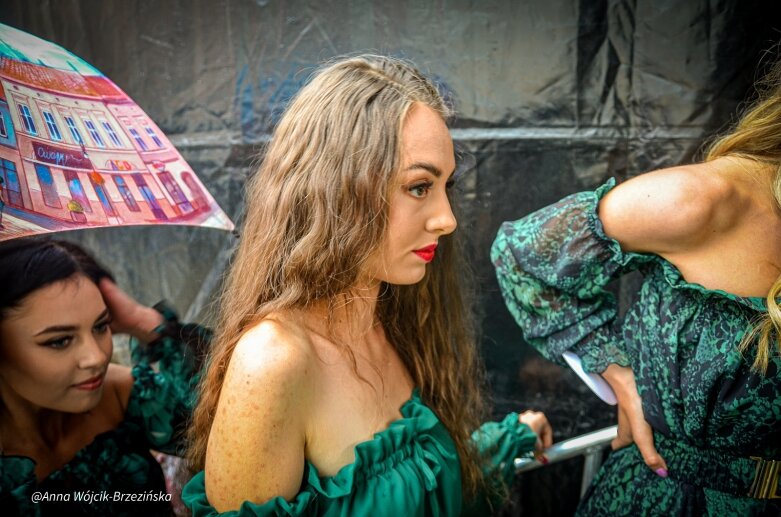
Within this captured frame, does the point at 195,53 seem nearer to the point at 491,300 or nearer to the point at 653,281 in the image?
the point at 491,300

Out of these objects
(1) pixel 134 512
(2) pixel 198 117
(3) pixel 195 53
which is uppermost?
(3) pixel 195 53

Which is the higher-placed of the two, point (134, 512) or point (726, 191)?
point (726, 191)

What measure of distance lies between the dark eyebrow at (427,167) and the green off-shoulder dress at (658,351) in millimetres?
417

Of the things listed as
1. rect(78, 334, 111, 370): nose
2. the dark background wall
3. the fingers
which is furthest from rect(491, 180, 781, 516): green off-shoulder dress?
rect(78, 334, 111, 370): nose

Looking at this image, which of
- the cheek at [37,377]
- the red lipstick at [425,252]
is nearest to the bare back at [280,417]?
the red lipstick at [425,252]

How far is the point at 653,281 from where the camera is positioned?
1.48m

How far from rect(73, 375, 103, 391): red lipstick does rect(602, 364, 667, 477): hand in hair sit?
1.20 meters

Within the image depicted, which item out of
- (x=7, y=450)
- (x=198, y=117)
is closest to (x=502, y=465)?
(x=7, y=450)

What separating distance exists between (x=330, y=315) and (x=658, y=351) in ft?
2.50

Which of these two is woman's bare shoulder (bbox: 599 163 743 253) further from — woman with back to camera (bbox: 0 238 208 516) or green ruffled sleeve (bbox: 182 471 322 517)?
woman with back to camera (bbox: 0 238 208 516)

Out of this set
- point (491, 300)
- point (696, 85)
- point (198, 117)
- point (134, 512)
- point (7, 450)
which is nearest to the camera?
point (7, 450)

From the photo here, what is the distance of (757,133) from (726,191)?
238 millimetres

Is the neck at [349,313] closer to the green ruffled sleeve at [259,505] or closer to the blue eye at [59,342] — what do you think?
the green ruffled sleeve at [259,505]

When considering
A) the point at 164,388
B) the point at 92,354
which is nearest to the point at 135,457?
the point at 164,388
